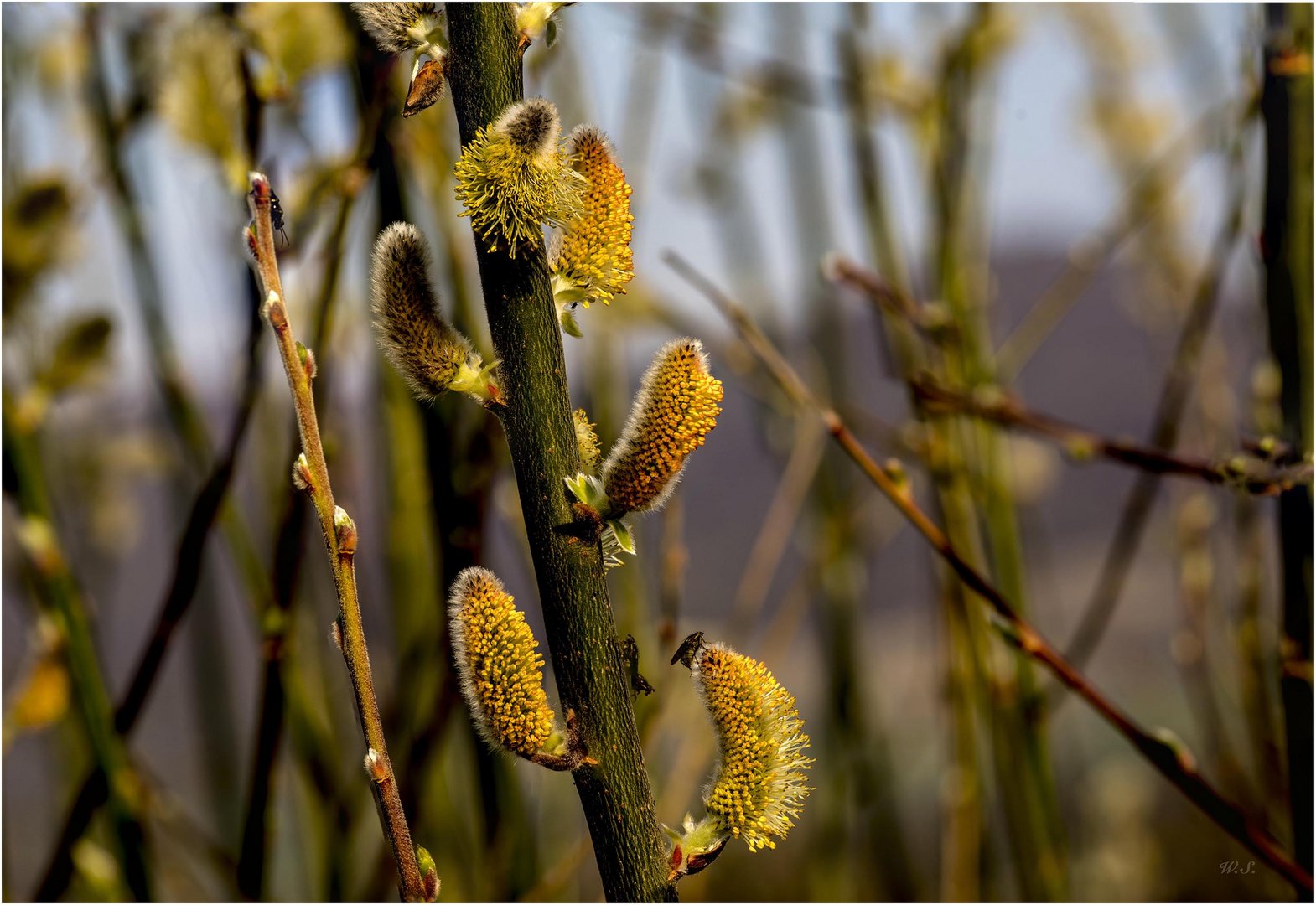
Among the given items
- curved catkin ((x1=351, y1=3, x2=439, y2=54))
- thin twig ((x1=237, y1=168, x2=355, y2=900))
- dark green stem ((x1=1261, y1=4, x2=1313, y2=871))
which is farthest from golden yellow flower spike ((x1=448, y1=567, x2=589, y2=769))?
dark green stem ((x1=1261, y1=4, x2=1313, y2=871))

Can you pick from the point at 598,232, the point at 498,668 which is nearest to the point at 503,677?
the point at 498,668

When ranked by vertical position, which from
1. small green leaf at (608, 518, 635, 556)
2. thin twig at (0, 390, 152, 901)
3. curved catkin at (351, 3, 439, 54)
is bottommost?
thin twig at (0, 390, 152, 901)

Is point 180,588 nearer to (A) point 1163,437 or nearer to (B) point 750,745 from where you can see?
(B) point 750,745

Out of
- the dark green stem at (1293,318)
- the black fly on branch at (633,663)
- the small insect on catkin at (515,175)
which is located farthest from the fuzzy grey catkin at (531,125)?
the dark green stem at (1293,318)

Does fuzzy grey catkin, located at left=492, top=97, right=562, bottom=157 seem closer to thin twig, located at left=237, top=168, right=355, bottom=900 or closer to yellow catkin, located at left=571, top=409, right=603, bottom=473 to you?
yellow catkin, located at left=571, top=409, right=603, bottom=473

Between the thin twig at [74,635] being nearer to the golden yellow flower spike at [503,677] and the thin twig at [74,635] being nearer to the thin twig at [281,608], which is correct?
the thin twig at [281,608]

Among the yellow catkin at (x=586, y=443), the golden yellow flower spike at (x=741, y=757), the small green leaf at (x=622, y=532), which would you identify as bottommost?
the golden yellow flower spike at (x=741, y=757)
